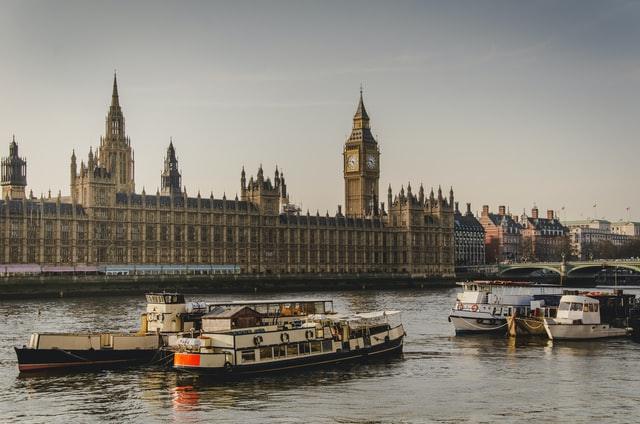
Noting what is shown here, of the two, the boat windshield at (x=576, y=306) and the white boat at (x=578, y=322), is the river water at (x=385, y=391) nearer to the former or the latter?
the white boat at (x=578, y=322)

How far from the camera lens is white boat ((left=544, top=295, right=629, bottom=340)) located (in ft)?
224

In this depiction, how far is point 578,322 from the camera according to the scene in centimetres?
6856

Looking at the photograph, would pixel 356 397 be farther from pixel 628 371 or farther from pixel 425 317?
pixel 425 317

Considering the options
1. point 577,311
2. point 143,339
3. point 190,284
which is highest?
point 190,284

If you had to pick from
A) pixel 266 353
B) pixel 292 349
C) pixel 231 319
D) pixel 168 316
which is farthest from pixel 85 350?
pixel 292 349

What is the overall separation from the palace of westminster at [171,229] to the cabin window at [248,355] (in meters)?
94.9

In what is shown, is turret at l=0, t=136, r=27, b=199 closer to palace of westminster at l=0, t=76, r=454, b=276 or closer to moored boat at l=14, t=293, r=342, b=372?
palace of westminster at l=0, t=76, r=454, b=276

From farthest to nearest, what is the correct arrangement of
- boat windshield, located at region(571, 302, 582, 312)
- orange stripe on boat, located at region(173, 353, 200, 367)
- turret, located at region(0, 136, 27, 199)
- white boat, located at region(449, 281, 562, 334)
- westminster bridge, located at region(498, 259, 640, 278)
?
turret, located at region(0, 136, 27, 199), westminster bridge, located at region(498, 259, 640, 278), white boat, located at region(449, 281, 562, 334), boat windshield, located at region(571, 302, 582, 312), orange stripe on boat, located at region(173, 353, 200, 367)

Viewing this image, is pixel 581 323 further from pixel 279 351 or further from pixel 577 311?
pixel 279 351

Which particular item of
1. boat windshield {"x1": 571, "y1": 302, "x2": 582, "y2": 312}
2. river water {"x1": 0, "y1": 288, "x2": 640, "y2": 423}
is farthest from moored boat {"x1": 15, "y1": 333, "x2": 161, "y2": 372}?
boat windshield {"x1": 571, "y1": 302, "x2": 582, "y2": 312}

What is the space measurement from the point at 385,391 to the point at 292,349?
712 cm

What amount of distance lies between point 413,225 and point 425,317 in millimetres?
109583

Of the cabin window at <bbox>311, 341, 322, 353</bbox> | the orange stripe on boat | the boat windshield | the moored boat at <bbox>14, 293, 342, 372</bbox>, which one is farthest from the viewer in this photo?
the boat windshield

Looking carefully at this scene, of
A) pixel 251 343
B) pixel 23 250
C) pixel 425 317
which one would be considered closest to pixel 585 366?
pixel 251 343
